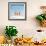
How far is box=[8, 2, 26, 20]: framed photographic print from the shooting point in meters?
3.79

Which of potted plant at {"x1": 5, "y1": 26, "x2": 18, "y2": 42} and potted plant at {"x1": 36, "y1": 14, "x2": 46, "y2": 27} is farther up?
potted plant at {"x1": 36, "y1": 14, "x2": 46, "y2": 27}

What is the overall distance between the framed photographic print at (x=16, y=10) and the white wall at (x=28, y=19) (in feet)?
0.29

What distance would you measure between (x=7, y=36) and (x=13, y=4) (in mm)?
751

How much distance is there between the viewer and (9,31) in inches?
140

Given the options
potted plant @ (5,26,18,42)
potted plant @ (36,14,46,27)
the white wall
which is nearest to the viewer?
potted plant @ (5,26,18,42)

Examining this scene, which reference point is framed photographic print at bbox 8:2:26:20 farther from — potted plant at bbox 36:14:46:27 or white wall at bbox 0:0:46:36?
potted plant at bbox 36:14:46:27

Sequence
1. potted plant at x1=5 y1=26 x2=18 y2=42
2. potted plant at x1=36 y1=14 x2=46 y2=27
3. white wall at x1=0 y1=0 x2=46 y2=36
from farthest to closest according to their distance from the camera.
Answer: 1. white wall at x1=0 y1=0 x2=46 y2=36
2. potted plant at x1=36 y1=14 x2=46 y2=27
3. potted plant at x1=5 y1=26 x2=18 y2=42

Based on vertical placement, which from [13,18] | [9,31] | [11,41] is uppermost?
[13,18]

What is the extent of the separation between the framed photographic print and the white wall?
3.4 inches

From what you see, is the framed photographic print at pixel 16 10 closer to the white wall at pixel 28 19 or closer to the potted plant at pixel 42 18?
the white wall at pixel 28 19

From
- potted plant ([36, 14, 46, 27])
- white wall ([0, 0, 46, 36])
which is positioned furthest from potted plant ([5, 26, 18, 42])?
potted plant ([36, 14, 46, 27])

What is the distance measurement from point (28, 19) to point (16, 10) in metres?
0.35

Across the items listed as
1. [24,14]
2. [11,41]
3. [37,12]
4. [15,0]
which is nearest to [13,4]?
[15,0]

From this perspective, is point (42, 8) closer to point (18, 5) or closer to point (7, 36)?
point (18, 5)
